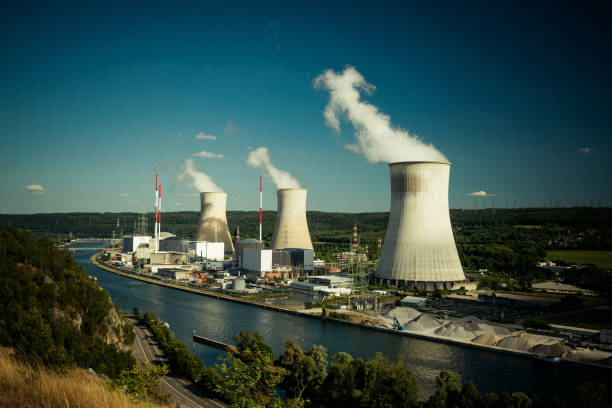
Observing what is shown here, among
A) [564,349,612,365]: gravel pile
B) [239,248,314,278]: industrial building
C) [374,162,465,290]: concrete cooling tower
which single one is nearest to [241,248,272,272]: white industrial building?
[239,248,314,278]: industrial building

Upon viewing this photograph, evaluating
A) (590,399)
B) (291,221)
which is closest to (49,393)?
(590,399)

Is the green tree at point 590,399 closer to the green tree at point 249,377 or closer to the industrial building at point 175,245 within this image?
the green tree at point 249,377

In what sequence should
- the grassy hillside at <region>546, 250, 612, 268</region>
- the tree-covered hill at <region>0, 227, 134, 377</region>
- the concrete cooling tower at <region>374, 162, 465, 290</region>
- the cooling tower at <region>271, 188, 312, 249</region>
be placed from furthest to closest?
the grassy hillside at <region>546, 250, 612, 268</region>
the cooling tower at <region>271, 188, 312, 249</region>
the concrete cooling tower at <region>374, 162, 465, 290</region>
the tree-covered hill at <region>0, 227, 134, 377</region>

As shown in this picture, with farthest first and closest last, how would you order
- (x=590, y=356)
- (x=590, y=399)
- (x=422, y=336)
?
(x=422, y=336)
(x=590, y=356)
(x=590, y=399)

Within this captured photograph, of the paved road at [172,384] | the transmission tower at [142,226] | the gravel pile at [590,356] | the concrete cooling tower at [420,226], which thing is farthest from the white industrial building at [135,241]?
the gravel pile at [590,356]

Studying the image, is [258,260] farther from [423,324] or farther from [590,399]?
[590,399]

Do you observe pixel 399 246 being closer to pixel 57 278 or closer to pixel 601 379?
pixel 601 379

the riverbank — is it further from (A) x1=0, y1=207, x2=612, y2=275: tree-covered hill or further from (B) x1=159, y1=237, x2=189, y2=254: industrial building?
(A) x1=0, y1=207, x2=612, y2=275: tree-covered hill
